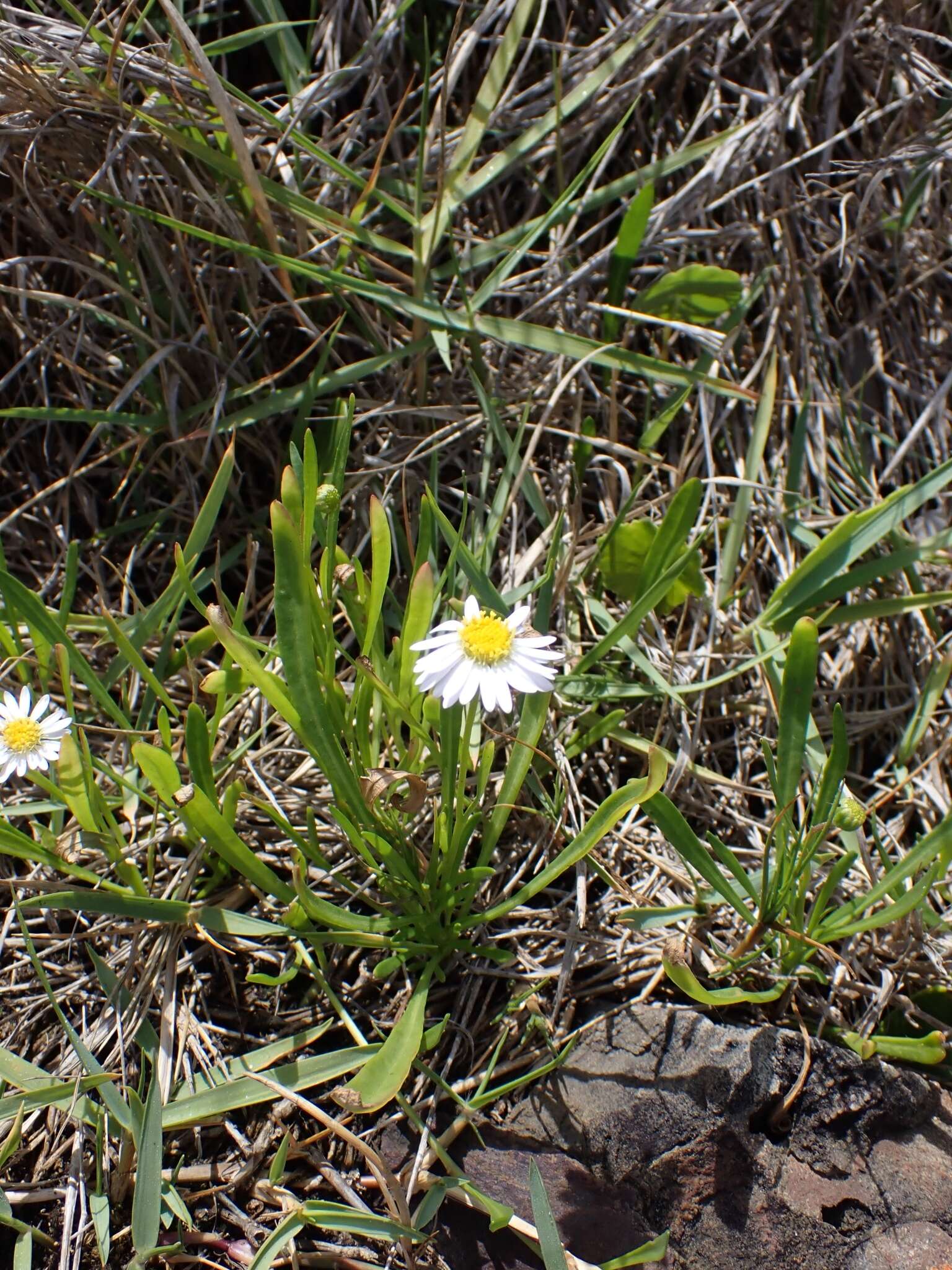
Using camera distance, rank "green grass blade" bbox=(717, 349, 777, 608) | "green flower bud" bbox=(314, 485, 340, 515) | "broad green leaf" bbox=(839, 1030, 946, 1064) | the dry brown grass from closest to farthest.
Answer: "broad green leaf" bbox=(839, 1030, 946, 1064), "green flower bud" bbox=(314, 485, 340, 515), the dry brown grass, "green grass blade" bbox=(717, 349, 777, 608)

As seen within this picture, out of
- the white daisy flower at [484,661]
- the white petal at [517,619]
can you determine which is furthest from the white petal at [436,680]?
the white petal at [517,619]

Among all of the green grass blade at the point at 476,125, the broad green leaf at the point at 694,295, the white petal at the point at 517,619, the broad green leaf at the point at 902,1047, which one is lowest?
the broad green leaf at the point at 902,1047

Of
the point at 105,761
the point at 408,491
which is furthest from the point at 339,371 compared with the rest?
the point at 105,761

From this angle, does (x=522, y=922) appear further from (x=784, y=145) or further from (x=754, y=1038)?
(x=784, y=145)

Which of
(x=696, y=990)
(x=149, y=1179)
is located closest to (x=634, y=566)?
(x=696, y=990)

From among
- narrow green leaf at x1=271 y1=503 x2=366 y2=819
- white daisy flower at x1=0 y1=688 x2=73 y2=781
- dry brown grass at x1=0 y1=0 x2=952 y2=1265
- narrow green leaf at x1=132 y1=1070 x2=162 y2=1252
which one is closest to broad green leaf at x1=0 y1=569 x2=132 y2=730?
white daisy flower at x1=0 y1=688 x2=73 y2=781

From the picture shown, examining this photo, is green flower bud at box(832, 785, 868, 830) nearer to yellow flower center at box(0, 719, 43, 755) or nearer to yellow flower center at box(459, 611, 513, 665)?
yellow flower center at box(459, 611, 513, 665)

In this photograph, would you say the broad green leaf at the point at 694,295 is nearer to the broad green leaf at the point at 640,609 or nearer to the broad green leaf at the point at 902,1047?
the broad green leaf at the point at 640,609

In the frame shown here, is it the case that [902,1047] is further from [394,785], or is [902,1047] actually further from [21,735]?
[21,735]
